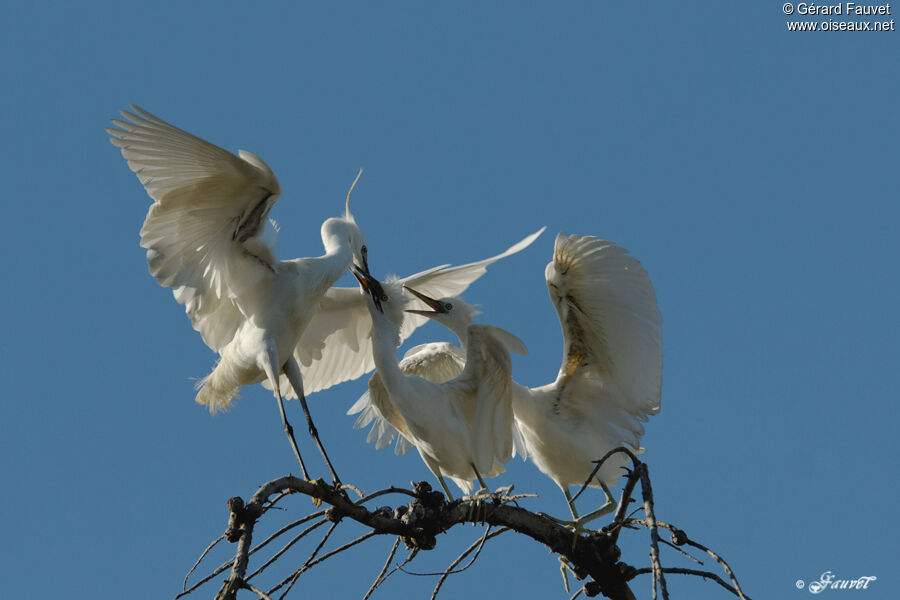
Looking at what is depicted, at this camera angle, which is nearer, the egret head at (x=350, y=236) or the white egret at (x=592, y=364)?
the white egret at (x=592, y=364)

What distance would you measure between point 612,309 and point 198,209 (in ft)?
9.53

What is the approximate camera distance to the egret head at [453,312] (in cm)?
898

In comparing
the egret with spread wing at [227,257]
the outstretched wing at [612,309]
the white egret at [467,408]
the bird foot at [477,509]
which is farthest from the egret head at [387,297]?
the bird foot at [477,509]

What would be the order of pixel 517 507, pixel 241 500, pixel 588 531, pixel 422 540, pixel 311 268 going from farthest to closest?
pixel 311 268, pixel 588 531, pixel 517 507, pixel 422 540, pixel 241 500

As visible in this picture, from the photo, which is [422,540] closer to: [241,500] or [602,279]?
[241,500]

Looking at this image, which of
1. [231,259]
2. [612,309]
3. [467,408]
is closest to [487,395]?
[467,408]

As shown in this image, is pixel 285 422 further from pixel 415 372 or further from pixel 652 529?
pixel 652 529

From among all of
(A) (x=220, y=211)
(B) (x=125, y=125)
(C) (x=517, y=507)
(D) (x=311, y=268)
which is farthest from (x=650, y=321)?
(B) (x=125, y=125)

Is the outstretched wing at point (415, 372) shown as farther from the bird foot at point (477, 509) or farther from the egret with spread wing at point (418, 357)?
the bird foot at point (477, 509)

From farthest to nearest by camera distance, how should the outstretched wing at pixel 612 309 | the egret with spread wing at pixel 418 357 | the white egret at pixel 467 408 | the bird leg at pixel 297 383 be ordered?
1. the bird leg at pixel 297 383
2. the egret with spread wing at pixel 418 357
3. the outstretched wing at pixel 612 309
4. the white egret at pixel 467 408

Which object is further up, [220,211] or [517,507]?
[220,211]

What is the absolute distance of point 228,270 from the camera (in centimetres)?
862

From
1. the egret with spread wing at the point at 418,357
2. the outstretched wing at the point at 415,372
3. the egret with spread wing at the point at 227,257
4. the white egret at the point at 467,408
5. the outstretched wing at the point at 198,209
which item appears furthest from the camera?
the outstretched wing at the point at 415,372

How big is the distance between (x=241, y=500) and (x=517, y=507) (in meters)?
2.36
